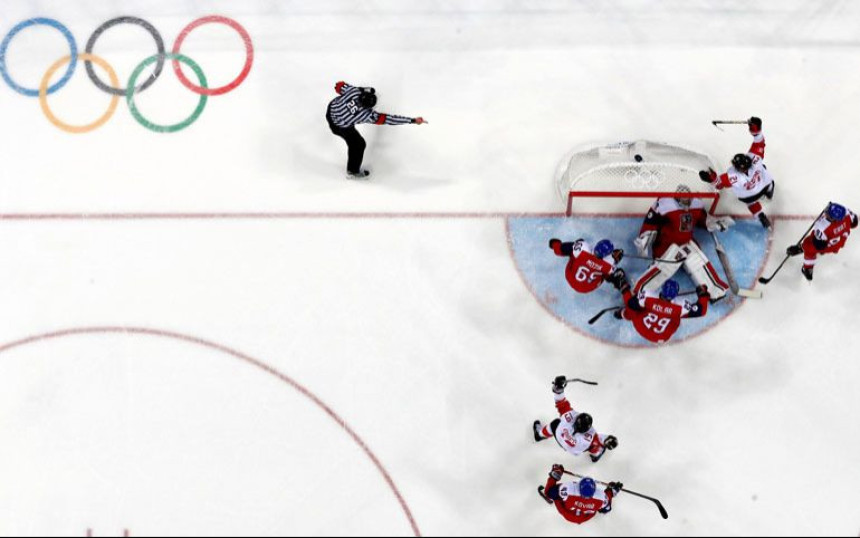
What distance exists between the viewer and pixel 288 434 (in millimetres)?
6762

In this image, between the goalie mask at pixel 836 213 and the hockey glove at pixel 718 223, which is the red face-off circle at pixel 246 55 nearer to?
the hockey glove at pixel 718 223

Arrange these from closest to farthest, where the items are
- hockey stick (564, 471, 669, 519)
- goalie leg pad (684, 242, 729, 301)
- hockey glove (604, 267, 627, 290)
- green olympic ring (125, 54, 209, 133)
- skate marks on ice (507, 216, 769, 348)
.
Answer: hockey glove (604, 267, 627, 290) < hockey stick (564, 471, 669, 519) < goalie leg pad (684, 242, 729, 301) < skate marks on ice (507, 216, 769, 348) < green olympic ring (125, 54, 209, 133)

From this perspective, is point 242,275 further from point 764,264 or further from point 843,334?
point 843,334

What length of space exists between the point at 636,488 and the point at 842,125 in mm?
3135

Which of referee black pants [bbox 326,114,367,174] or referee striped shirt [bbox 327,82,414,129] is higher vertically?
referee striped shirt [bbox 327,82,414,129]

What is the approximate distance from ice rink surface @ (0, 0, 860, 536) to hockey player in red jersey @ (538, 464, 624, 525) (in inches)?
9.7

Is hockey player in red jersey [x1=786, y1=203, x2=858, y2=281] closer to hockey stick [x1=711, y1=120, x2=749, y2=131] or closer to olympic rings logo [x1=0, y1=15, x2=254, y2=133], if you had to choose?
hockey stick [x1=711, y1=120, x2=749, y2=131]

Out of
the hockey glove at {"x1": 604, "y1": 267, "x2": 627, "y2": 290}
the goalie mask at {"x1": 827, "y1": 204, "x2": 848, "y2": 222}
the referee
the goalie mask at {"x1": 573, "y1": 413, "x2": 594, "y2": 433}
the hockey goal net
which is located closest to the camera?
the goalie mask at {"x1": 573, "y1": 413, "x2": 594, "y2": 433}

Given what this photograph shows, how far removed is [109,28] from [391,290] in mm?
3111

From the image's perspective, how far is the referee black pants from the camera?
22.0 feet

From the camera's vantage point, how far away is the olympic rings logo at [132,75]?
7.27 meters

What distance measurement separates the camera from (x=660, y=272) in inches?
263

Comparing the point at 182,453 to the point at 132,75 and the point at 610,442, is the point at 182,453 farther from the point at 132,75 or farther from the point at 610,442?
the point at 610,442

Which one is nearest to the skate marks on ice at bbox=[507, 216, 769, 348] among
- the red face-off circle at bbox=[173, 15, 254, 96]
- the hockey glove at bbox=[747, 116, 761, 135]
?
the hockey glove at bbox=[747, 116, 761, 135]
